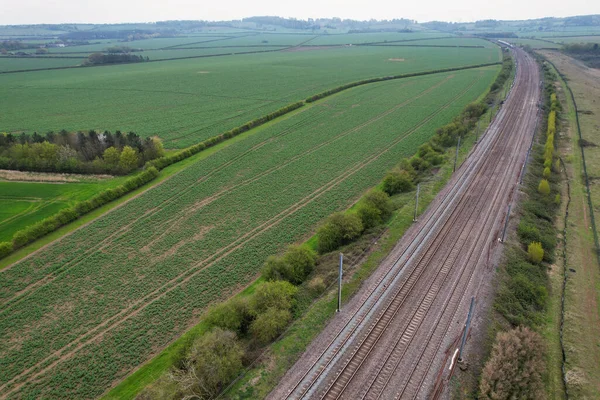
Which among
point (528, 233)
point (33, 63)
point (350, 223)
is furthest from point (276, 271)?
point (33, 63)

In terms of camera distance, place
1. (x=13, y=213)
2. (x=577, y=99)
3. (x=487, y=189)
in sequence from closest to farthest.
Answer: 1. (x=13, y=213)
2. (x=487, y=189)
3. (x=577, y=99)

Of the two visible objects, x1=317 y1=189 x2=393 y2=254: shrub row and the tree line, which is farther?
x1=317 y1=189 x2=393 y2=254: shrub row

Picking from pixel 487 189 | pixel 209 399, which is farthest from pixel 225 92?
pixel 209 399

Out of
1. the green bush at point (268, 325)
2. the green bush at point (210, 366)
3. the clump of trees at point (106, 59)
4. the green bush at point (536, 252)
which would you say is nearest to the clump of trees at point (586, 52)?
the green bush at point (536, 252)

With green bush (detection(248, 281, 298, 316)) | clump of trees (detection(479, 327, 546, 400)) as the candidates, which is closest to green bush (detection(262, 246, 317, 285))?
green bush (detection(248, 281, 298, 316))

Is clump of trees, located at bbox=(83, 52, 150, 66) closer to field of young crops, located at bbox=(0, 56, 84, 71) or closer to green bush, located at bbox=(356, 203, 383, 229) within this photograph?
field of young crops, located at bbox=(0, 56, 84, 71)

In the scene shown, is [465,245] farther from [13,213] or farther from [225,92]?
[225,92]

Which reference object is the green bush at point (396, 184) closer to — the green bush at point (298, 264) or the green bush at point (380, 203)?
the green bush at point (380, 203)
